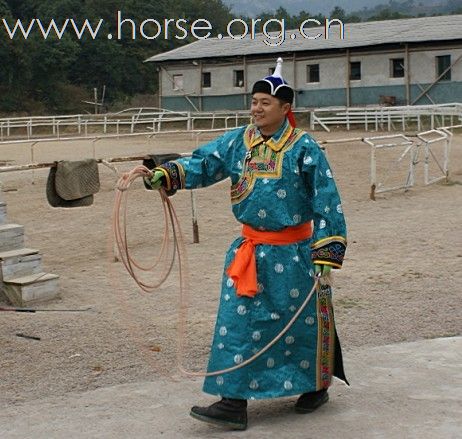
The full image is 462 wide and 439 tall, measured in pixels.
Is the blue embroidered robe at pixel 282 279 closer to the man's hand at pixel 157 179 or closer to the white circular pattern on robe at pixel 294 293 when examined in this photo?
the white circular pattern on robe at pixel 294 293

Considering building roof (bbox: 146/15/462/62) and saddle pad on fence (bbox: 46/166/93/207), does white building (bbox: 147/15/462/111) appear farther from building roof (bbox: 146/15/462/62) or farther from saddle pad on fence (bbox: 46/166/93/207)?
saddle pad on fence (bbox: 46/166/93/207)

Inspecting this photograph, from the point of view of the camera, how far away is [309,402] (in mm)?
4691

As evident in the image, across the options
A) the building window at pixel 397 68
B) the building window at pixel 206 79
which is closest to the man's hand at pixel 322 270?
the building window at pixel 397 68

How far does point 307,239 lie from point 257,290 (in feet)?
1.22

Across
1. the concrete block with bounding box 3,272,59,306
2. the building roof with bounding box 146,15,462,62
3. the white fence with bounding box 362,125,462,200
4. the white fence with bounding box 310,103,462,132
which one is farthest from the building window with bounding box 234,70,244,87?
the concrete block with bounding box 3,272,59,306

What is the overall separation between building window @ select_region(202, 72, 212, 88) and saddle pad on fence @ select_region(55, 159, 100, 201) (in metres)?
29.9

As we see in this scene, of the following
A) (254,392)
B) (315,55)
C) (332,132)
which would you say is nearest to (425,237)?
(254,392)

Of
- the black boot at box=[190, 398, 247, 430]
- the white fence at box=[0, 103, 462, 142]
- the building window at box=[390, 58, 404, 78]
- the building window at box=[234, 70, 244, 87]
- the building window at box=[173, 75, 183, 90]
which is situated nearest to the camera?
the black boot at box=[190, 398, 247, 430]

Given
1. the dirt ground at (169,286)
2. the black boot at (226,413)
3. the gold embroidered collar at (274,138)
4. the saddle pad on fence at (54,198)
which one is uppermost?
the gold embroidered collar at (274,138)

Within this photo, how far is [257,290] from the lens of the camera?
459cm

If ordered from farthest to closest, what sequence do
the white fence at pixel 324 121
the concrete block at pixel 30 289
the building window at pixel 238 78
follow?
the building window at pixel 238 78, the white fence at pixel 324 121, the concrete block at pixel 30 289

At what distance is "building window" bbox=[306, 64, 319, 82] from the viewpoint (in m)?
35.3

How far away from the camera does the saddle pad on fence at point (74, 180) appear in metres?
8.28

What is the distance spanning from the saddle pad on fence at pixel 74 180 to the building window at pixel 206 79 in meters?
29.9
